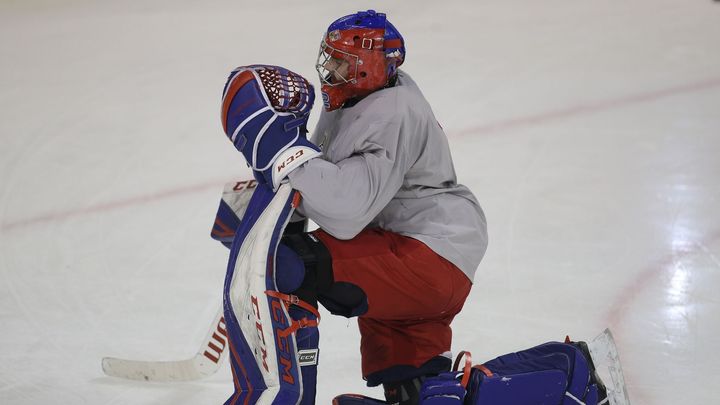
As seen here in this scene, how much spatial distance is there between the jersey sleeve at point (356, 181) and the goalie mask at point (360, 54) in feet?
0.49

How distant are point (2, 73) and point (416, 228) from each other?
359cm

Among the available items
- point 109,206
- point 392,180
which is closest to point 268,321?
point 392,180

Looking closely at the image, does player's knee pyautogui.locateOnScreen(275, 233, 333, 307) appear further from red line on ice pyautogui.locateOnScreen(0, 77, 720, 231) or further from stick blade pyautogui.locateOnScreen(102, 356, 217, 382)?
red line on ice pyautogui.locateOnScreen(0, 77, 720, 231)

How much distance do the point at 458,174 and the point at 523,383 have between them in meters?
1.79

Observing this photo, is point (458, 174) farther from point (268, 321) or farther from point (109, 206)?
point (268, 321)

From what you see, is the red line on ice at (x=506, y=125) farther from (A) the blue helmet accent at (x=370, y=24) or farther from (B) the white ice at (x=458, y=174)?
(A) the blue helmet accent at (x=370, y=24)

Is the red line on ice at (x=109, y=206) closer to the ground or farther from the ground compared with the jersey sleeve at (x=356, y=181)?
closer to the ground

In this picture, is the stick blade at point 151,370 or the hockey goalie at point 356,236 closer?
the hockey goalie at point 356,236

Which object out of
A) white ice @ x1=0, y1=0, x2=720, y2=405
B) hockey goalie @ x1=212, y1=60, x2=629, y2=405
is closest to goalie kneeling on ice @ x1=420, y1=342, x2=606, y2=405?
hockey goalie @ x1=212, y1=60, x2=629, y2=405

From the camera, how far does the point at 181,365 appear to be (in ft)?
8.96

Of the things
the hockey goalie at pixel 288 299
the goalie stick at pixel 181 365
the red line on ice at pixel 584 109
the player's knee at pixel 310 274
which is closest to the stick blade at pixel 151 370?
the goalie stick at pixel 181 365

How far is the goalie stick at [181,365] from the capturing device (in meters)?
2.69

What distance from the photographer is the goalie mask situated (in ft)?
7.29

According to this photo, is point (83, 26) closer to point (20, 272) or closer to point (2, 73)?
point (2, 73)
